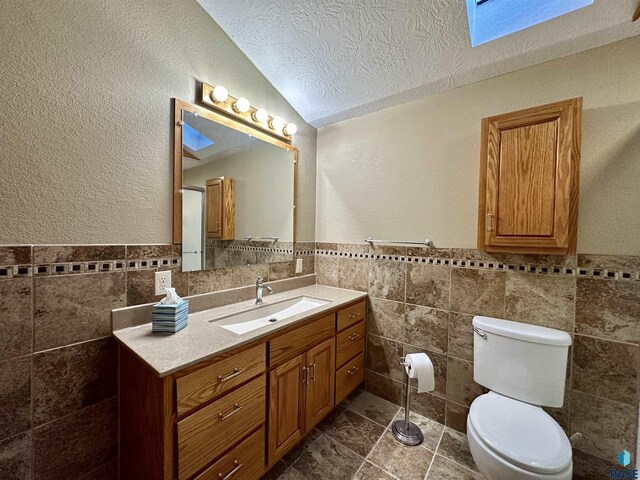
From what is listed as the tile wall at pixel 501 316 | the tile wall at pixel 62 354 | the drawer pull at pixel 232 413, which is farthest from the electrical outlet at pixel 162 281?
the tile wall at pixel 501 316

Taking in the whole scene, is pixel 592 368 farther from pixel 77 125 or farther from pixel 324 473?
pixel 77 125

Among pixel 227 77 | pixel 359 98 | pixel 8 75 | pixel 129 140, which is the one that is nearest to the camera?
pixel 8 75

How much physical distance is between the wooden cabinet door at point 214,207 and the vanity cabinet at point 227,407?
0.74 meters

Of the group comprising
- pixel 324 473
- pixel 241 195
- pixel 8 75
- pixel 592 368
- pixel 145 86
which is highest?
pixel 145 86

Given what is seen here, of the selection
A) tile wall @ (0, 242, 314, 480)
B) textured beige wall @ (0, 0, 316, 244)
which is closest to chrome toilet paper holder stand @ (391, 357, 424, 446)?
tile wall @ (0, 242, 314, 480)

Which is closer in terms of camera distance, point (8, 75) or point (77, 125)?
point (8, 75)

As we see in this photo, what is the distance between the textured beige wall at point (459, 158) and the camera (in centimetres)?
124

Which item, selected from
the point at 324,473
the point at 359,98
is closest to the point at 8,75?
the point at 359,98

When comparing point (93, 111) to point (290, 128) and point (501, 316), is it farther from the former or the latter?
point (501, 316)

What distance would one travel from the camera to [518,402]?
1.32 meters

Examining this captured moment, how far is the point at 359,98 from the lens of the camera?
1883 millimetres

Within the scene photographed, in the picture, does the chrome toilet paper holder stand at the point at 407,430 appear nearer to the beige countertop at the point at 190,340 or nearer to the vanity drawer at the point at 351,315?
the vanity drawer at the point at 351,315

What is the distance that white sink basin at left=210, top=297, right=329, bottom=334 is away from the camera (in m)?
1.48

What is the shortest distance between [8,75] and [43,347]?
102cm
